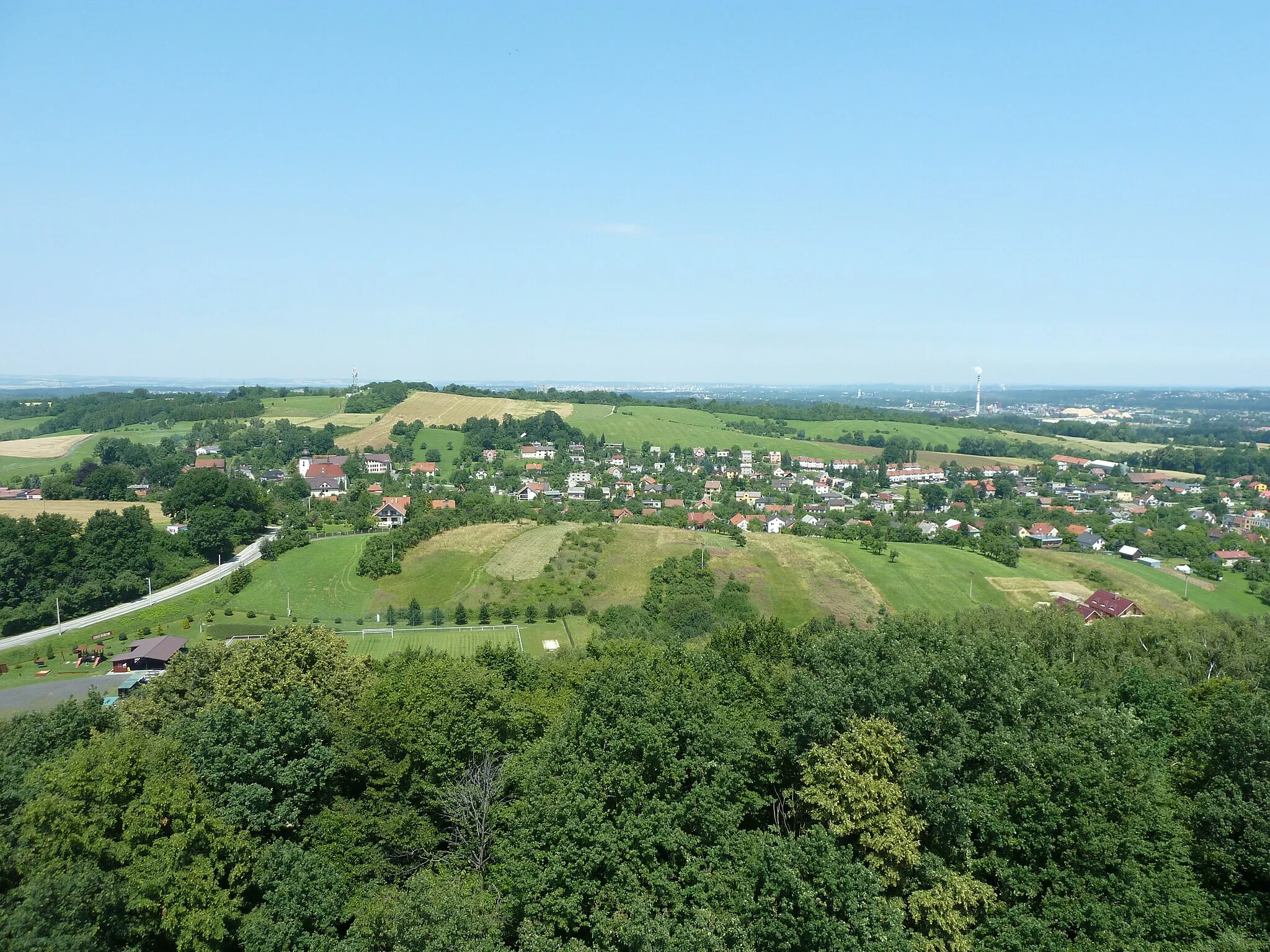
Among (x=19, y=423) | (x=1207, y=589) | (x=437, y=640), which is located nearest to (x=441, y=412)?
(x=19, y=423)

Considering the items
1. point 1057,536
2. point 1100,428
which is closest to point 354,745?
→ point 1057,536

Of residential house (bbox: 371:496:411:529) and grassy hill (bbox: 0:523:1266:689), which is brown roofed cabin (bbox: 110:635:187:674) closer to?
grassy hill (bbox: 0:523:1266:689)

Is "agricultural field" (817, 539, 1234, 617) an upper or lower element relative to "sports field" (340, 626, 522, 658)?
upper

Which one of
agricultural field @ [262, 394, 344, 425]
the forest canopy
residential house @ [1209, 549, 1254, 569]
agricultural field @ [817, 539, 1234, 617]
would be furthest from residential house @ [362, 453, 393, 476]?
residential house @ [1209, 549, 1254, 569]

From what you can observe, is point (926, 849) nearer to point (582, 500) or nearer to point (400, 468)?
point (582, 500)

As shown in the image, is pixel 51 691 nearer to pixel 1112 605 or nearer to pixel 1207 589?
pixel 1112 605

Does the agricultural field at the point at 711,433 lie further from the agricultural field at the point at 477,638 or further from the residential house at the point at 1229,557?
the agricultural field at the point at 477,638
